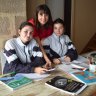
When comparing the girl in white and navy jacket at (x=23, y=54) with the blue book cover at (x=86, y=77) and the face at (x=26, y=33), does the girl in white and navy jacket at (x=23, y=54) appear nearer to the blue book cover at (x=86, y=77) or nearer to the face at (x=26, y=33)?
the face at (x=26, y=33)

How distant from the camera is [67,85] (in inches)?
54.5

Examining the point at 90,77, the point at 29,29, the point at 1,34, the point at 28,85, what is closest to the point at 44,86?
the point at 28,85

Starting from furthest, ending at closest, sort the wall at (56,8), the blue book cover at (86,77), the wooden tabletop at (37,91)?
the wall at (56,8) < the blue book cover at (86,77) < the wooden tabletop at (37,91)

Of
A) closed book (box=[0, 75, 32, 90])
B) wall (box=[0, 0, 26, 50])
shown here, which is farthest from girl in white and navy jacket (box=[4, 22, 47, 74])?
wall (box=[0, 0, 26, 50])

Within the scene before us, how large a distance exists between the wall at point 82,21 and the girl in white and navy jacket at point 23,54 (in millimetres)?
1905

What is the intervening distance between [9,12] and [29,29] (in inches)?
32.0

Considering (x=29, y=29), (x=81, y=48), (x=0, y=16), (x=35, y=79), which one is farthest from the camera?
(x=81, y=48)

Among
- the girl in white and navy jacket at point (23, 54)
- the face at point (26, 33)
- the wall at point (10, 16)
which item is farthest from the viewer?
the wall at point (10, 16)

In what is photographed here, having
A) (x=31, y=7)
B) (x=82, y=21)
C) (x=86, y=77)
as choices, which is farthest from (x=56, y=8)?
(x=86, y=77)

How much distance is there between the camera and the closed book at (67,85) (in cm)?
132

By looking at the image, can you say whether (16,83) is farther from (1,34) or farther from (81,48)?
(81,48)

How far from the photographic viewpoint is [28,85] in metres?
1.42

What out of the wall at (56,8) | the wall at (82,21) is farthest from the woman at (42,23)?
the wall at (82,21)

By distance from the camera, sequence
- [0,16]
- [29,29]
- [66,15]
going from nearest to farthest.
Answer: [29,29], [0,16], [66,15]
